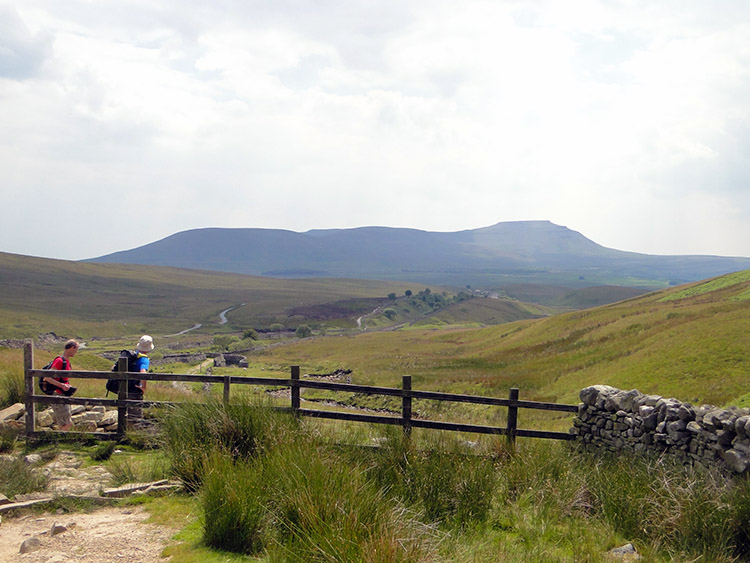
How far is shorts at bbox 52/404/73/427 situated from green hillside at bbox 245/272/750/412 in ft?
60.4

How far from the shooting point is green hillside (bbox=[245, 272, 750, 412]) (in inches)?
846

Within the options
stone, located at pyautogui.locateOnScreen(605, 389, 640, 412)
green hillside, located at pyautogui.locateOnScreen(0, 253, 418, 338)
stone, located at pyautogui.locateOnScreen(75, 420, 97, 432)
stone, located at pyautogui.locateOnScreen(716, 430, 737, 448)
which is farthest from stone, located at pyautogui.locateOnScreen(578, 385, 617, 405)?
green hillside, located at pyautogui.locateOnScreen(0, 253, 418, 338)

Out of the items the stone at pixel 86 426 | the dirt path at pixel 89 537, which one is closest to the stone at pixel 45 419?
the stone at pixel 86 426

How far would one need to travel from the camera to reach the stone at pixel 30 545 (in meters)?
6.09

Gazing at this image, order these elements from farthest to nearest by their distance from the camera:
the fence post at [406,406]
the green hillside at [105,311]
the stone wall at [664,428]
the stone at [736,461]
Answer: the green hillside at [105,311] → the fence post at [406,406] → the stone wall at [664,428] → the stone at [736,461]

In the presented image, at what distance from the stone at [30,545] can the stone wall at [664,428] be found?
8814 millimetres

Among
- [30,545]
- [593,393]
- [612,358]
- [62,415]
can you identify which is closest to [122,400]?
[62,415]

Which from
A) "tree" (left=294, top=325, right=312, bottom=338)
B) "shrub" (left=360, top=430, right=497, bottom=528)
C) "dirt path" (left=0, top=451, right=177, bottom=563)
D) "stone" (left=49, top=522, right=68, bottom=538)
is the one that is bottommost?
"tree" (left=294, top=325, right=312, bottom=338)

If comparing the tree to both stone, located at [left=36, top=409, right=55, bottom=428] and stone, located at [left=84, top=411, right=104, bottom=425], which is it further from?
stone, located at [left=36, top=409, right=55, bottom=428]

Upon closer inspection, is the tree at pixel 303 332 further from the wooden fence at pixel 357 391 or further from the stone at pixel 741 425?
the stone at pixel 741 425

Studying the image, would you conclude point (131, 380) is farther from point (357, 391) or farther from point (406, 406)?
point (406, 406)

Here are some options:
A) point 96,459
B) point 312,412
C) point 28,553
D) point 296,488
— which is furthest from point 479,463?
point 96,459

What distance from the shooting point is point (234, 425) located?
879cm

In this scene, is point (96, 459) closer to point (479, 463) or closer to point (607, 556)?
point (479, 463)
